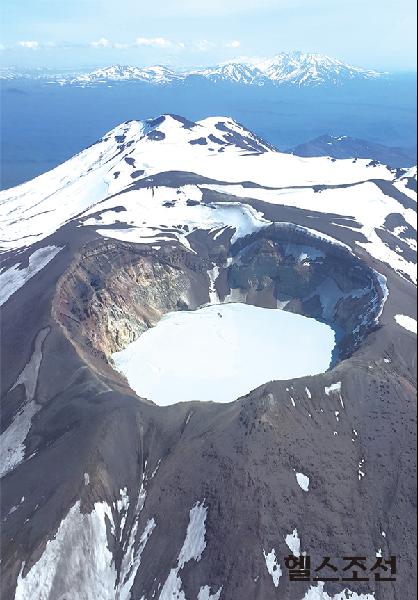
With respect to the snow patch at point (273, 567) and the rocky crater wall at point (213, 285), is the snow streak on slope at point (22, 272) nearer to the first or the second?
the rocky crater wall at point (213, 285)

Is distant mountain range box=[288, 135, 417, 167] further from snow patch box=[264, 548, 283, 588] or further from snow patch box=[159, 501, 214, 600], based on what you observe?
snow patch box=[264, 548, 283, 588]

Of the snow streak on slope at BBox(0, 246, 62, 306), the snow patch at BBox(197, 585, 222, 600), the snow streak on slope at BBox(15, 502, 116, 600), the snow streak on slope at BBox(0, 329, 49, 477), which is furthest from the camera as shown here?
the snow streak on slope at BBox(0, 246, 62, 306)

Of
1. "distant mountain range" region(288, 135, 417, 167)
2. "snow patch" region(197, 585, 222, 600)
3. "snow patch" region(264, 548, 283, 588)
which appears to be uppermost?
"snow patch" region(264, 548, 283, 588)

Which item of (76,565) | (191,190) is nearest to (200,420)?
(76,565)

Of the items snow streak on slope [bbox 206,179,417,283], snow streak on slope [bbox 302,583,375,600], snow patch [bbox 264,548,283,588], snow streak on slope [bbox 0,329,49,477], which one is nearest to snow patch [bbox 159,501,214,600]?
snow patch [bbox 264,548,283,588]

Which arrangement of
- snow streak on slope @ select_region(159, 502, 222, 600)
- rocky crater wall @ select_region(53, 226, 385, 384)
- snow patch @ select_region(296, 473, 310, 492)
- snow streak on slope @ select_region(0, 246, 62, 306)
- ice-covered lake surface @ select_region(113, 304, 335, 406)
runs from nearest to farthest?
snow streak on slope @ select_region(159, 502, 222, 600)
snow patch @ select_region(296, 473, 310, 492)
ice-covered lake surface @ select_region(113, 304, 335, 406)
rocky crater wall @ select_region(53, 226, 385, 384)
snow streak on slope @ select_region(0, 246, 62, 306)

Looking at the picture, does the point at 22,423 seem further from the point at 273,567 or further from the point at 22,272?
the point at 22,272
